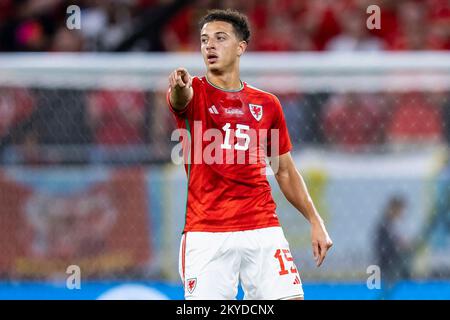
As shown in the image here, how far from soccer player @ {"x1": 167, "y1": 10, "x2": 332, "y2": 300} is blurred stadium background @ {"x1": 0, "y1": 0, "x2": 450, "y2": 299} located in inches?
83.2

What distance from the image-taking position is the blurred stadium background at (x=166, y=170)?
675cm

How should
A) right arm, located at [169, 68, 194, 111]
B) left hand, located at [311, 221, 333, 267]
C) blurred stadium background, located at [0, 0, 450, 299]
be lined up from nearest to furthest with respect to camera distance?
right arm, located at [169, 68, 194, 111] < left hand, located at [311, 221, 333, 267] < blurred stadium background, located at [0, 0, 450, 299]

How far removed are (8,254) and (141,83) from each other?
157 centimetres

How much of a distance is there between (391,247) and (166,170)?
1.74 meters

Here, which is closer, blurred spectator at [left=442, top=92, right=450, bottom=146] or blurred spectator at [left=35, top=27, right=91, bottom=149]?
blurred spectator at [left=442, top=92, right=450, bottom=146]

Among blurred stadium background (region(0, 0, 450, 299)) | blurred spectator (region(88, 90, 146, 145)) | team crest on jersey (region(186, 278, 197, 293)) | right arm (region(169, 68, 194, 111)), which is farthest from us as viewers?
blurred spectator (region(88, 90, 146, 145))

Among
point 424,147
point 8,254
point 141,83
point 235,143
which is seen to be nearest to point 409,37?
point 424,147

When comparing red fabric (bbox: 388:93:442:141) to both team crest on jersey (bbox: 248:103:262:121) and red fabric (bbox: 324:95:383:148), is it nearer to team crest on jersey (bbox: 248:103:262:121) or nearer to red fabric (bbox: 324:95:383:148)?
red fabric (bbox: 324:95:383:148)

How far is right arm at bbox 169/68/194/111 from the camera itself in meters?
4.16

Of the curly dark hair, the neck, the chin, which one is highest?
the curly dark hair

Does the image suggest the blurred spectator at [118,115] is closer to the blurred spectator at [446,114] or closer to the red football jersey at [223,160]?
the blurred spectator at [446,114]

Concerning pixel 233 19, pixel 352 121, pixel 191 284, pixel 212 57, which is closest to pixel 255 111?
pixel 212 57

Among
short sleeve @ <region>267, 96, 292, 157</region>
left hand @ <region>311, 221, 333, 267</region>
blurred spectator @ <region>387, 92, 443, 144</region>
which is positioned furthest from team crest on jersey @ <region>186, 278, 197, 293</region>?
blurred spectator @ <region>387, 92, 443, 144</region>
